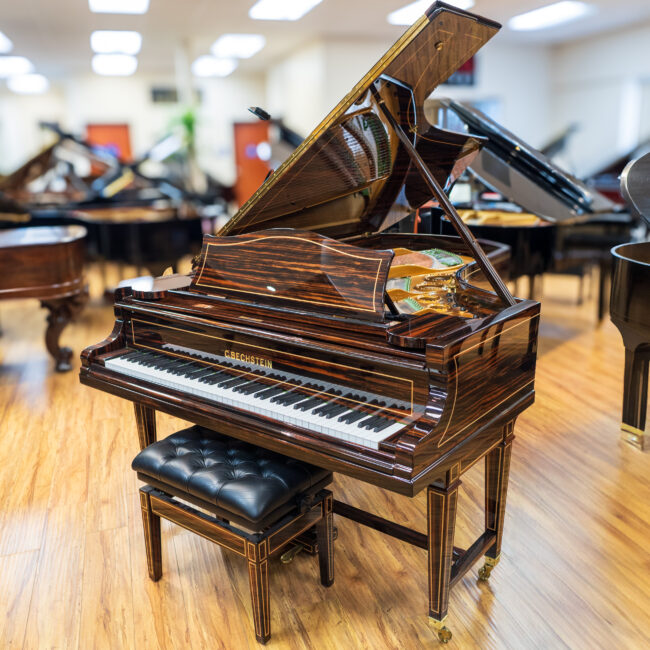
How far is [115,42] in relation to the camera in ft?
30.8

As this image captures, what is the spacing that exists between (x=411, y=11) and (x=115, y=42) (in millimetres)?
4640

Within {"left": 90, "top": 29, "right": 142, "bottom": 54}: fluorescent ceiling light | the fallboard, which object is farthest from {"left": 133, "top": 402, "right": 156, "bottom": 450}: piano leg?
{"left": 90, "top": 29, "right": 142, "bottom": 54}: fluorescent ceiling light

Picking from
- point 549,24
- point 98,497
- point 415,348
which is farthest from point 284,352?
Result: point 549,24

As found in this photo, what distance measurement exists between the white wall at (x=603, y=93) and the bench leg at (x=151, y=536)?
29.4ft

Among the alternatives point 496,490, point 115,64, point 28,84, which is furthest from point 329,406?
point 28,84

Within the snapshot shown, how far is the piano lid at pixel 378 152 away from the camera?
1.72 m

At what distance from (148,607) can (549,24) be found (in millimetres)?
9592

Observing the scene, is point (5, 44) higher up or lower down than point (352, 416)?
higher up

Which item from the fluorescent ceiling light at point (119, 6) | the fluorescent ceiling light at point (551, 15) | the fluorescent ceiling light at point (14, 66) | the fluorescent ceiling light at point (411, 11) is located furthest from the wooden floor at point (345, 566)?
the fluorescent ceiling light at point (14, 66)

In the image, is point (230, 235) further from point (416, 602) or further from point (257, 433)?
point (416, 602)

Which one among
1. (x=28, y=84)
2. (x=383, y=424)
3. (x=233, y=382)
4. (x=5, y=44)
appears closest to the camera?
(x=383, y=424)

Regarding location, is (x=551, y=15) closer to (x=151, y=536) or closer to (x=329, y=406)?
(x=329, y=406)

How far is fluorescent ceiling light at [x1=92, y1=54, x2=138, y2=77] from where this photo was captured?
10.7m

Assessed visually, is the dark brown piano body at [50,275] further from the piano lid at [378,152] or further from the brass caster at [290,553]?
the brass caster at [290,553]
